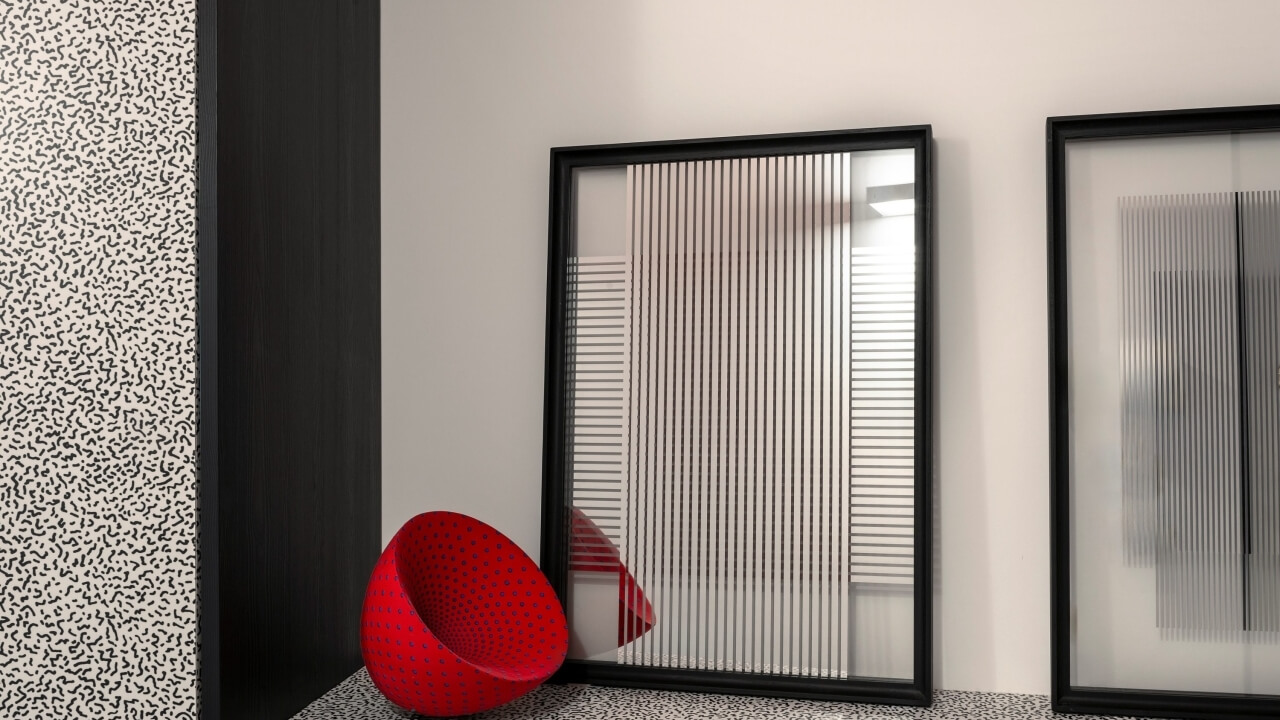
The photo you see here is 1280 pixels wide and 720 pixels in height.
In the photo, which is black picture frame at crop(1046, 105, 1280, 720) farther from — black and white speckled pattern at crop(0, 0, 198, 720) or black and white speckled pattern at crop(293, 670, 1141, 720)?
black and white speckled pattern at crop(0, 0, 198, 720)

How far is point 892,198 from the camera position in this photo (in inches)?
53.9

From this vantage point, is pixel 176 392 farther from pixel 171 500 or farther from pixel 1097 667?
pixel 1097 667

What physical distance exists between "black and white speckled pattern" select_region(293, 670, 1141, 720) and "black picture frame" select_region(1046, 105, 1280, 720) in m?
0.04

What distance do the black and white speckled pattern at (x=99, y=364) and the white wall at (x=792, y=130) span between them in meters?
0.49

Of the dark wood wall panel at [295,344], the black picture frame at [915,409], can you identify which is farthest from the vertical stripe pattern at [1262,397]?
the dark wood wall panel at [295,344]

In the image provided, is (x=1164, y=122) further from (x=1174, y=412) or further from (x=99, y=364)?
(x=99, y=364)

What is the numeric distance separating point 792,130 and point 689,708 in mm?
936

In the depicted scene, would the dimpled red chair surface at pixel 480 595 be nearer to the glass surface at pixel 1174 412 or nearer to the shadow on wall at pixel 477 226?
the shadow on wall at pixel 477 226

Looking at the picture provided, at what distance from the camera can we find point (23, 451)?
113 centimetres

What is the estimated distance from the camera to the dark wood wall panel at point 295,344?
1.16m

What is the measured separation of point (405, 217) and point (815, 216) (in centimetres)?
73

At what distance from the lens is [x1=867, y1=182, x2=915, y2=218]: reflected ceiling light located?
4.48 feet

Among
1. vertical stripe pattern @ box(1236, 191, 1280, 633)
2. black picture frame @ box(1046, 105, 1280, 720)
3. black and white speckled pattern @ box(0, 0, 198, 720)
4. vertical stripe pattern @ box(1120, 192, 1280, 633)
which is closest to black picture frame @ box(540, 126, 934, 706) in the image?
black picture frame @ box(1046, 105, 1280, 720)

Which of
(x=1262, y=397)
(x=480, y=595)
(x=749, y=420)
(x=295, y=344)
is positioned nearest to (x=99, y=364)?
(x=295, y=344)
